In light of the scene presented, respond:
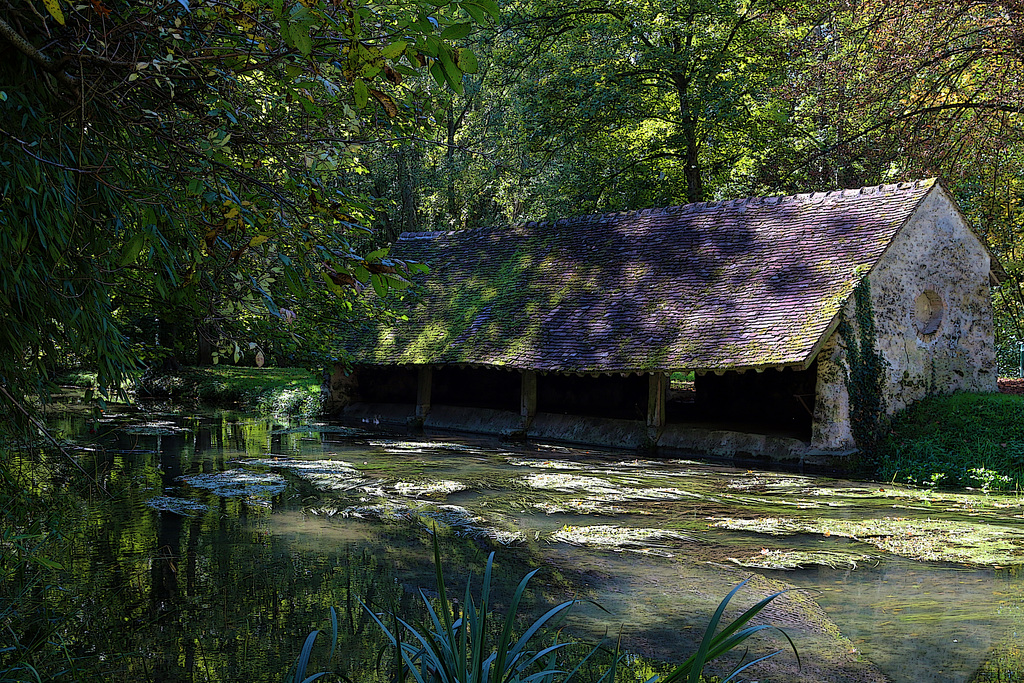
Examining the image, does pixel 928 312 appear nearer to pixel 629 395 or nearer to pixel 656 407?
pixel 656 407

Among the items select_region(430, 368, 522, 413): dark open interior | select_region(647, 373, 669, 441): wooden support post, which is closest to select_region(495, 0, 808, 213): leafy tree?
select_region(430, 368, 522, 413): dark open interior

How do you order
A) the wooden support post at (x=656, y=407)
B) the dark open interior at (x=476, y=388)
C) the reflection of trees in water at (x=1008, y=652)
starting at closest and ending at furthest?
the reflection of trees in water at (x=1008, y=652) < the wooden support post at (x=656, y=407) < the dark open interior at (x=476, y=388)

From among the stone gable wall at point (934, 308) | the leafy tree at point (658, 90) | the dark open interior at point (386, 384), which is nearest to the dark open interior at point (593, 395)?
the dark open interior at point (386, 384)

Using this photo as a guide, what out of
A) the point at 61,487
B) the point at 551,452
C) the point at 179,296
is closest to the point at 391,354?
the point at 551,452

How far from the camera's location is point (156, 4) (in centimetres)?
374

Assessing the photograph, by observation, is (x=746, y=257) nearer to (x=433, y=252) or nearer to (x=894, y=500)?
(x=894, y=500)

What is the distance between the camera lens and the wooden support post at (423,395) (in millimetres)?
17078

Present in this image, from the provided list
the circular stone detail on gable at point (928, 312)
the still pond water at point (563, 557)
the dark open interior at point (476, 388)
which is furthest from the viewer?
the dark open interior at point (476, 388)

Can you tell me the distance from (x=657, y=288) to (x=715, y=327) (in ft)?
6.52

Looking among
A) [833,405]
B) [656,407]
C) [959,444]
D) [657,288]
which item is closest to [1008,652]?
[833,405]

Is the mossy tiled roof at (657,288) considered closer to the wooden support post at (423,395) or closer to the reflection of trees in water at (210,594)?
the wooden support post at (423,395)

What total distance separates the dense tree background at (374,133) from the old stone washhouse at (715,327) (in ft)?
8.52

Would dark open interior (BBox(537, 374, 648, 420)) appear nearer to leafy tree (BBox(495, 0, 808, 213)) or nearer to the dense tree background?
the dense tree background

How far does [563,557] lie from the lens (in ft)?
21.8
